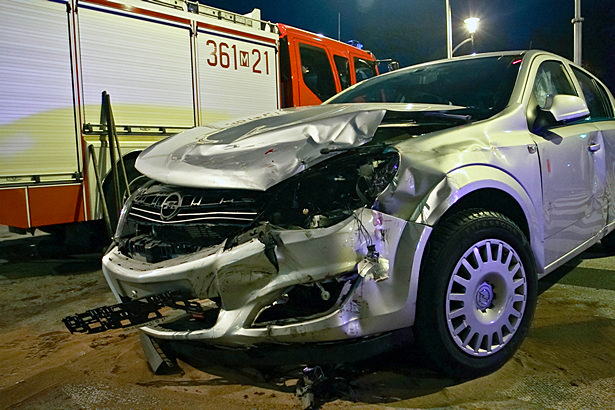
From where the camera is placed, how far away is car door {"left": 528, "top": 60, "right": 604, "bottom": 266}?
119 inches

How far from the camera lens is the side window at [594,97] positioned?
4.17 m

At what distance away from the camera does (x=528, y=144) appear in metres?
2.88

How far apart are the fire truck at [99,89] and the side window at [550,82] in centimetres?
387

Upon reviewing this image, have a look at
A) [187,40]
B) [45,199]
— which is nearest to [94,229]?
[45,199]

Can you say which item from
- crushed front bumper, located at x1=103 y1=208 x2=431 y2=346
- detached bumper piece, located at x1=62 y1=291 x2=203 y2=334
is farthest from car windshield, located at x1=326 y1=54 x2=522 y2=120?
detached bumper piece, located at x1=62 y1=291 x2=203 y2=334

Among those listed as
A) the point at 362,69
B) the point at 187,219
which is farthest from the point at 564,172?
the point at 362,69

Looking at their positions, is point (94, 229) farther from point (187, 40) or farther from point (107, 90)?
point (187, 40)

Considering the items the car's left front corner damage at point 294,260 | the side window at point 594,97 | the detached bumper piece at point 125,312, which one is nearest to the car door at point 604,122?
the side window at point 594,97

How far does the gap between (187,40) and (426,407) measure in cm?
518

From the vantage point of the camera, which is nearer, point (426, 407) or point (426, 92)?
point (426, 407)

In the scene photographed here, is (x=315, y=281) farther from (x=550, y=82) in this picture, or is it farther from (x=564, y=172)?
(x=550, y=82)

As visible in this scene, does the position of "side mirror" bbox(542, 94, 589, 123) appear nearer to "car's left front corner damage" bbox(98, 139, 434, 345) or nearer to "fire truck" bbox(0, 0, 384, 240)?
"car's left front corner damage" bbox(98, 139, 434, 345)

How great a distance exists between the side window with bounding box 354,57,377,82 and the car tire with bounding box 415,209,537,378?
6.21 m

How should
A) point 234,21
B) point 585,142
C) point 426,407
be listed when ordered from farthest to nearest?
point 234,21 → point 585,142 → point 426,407
